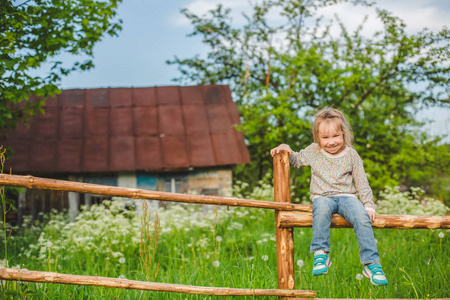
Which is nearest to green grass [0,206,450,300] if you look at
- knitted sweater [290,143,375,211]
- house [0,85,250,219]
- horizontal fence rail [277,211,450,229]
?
horizontal fence rail [277,211,450,229]

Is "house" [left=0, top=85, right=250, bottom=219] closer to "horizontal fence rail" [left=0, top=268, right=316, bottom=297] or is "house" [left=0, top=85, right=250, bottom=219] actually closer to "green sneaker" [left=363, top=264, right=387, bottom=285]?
"horizontal fence rail" [left=0, top=268, right=316, bottom=297]

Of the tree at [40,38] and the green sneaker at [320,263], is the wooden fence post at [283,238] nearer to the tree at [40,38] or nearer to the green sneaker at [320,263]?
the green sneaker at [320,263]

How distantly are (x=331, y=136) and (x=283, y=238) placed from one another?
853 millimetres

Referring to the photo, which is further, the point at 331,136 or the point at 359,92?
the point at 359,92

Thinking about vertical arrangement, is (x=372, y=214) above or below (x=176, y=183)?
below

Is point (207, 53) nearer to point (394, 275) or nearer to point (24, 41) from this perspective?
point (24, 41)

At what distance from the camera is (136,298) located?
306cm

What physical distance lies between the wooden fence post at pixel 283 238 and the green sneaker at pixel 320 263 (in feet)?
0.77

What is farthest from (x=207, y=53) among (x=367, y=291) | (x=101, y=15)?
(x=367, y=291)

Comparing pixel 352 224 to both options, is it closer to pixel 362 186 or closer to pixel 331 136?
pixel 362 186

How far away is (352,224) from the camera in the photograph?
108 inches

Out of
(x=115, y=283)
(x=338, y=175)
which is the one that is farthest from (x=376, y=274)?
(x=115, y=283)

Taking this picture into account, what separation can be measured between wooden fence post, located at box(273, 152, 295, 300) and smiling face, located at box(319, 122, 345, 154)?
0.33 meters

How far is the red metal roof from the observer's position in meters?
8.80
